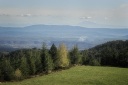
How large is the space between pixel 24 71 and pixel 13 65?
14.6 meters

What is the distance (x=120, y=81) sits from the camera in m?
37.9

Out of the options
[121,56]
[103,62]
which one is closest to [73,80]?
[121,56]

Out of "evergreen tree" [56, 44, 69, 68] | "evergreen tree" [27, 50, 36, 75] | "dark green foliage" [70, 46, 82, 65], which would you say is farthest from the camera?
"dark green foliage" [70, 46, 82, 65]

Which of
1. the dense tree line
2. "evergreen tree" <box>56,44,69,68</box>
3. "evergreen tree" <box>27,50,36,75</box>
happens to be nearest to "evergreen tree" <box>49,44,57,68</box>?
the dense tree line

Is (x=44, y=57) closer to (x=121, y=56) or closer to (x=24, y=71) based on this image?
(x=24, y=71)

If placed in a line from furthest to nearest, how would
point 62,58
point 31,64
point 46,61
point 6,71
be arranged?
point 6,71 → point 31,64 → point 62,58 → point 46,61

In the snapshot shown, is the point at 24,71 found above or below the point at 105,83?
below

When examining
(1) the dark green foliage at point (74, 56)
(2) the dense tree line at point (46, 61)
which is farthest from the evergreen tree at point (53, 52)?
(1) the dark green foliage at point (74, 56)

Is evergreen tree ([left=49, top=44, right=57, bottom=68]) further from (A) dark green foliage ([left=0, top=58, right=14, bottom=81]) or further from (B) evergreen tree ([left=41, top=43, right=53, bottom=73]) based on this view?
(A) dark green foliage ([left=0, top=58, right=14, bottom=81])

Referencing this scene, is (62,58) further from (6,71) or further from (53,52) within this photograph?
(6,71)

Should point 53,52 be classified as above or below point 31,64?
above

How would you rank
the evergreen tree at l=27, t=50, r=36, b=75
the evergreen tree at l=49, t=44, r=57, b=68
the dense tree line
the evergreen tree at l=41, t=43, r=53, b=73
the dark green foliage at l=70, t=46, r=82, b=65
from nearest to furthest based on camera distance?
1. the evergreen tree at l=41, t=43, r=53, b=73
2. the dense tree line
3. the evergreen tree at l=49, t=44, r=57, b=68
4. the evergreen tree at l=27, t=50, r=36, b=75
5. the dark green foliage at l=70, t=46, r=82, b=65

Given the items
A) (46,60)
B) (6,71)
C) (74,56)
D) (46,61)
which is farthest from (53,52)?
(6,71)

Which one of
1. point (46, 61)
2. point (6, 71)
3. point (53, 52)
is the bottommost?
point (6, 71)
